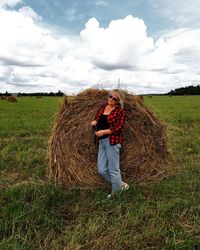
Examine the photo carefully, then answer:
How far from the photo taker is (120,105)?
4977mm

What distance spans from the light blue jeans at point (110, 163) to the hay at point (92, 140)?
57 centimetres

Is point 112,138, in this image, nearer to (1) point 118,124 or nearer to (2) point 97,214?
(1) point 118,124

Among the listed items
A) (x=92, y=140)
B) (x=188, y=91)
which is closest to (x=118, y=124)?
(x=92, y=140)

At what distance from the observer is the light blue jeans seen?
4801 millimetres

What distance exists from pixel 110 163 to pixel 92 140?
1.06m

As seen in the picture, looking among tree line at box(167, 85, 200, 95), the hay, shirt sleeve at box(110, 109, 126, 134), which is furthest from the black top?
tree line at box(167, 85, 200, 95)

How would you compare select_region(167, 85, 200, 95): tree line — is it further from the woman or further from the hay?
the woman

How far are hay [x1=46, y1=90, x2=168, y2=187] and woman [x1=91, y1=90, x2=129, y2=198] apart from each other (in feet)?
2.05

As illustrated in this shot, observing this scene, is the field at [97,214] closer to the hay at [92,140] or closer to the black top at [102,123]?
the hay at [92,140]

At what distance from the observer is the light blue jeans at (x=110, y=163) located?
4801 mm

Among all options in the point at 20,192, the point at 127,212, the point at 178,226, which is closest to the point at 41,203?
the point at 20,192

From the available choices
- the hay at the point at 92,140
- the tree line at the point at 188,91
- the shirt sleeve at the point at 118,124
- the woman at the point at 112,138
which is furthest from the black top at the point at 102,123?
the tree line at the point at 188,91

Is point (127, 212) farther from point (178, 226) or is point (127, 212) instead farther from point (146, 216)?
point (178, 226)

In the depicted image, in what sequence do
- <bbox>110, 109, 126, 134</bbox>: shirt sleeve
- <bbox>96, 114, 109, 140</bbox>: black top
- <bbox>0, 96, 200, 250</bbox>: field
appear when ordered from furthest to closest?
<bbox>96, 114, 109, 140</bbox>: black top → <bbox>110, 109, 126, 134</bbox>: shirt sleeve → <bbox>0, 96, 200, 250</bbox>: field
